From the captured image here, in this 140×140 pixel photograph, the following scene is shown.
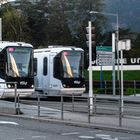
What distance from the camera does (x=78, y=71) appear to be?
1395 inches

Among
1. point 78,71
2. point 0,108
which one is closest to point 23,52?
point 78,71

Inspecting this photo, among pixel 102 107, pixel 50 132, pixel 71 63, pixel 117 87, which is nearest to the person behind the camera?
pixel 50 132

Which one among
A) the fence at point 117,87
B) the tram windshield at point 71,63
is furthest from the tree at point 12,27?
the tram windshield at point 71,63

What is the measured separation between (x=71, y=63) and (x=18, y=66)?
3.95m

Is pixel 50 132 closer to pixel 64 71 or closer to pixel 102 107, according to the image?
pixel 102 107

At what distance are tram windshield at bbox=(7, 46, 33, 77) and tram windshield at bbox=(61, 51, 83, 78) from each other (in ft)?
8.94

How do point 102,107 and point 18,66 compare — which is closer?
point 102,107

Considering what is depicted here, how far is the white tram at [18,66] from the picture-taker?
32281 millimetres

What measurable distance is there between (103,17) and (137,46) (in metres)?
10.6

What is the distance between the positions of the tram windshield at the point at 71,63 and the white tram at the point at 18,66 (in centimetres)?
266

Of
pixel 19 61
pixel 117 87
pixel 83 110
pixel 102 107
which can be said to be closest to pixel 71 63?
pixel 19 61

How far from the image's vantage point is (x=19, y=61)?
32781 mm

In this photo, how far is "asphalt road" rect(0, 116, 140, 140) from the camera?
15.3m

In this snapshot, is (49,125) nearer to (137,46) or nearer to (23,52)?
(23,52)
